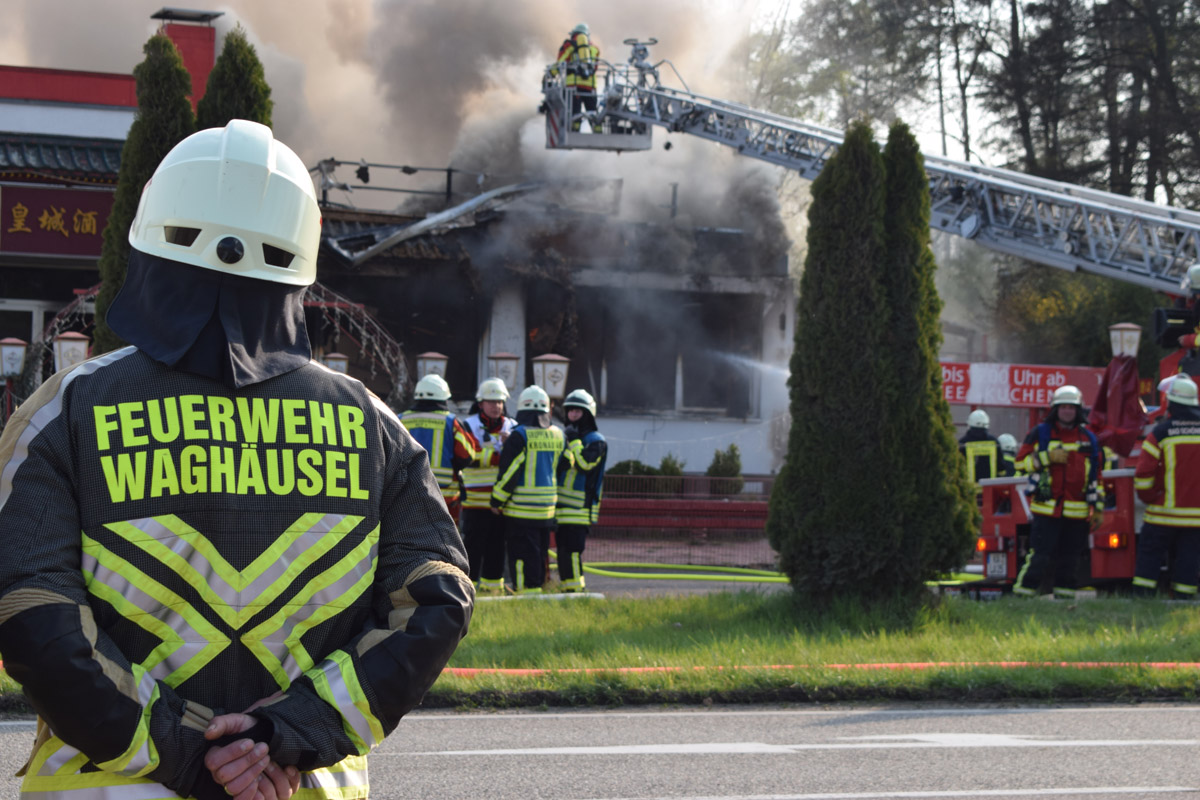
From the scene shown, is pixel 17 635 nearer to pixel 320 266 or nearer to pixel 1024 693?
pixel 1024 693

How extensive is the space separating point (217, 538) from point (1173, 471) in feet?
31.2

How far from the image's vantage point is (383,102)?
27594 millimetres

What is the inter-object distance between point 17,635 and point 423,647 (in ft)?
1.88

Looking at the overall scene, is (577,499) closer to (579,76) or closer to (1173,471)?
(1173,471)

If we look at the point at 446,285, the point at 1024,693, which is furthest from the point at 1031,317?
the point at 1024,693

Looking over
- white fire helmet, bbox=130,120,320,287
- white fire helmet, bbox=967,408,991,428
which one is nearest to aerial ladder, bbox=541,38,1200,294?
white fire helmet, bbox=967,408,991,428

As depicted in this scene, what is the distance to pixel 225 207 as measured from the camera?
6.36 feet

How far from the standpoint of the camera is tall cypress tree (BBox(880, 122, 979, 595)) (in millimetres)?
8242

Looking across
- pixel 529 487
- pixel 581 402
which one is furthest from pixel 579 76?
pixel 529 487

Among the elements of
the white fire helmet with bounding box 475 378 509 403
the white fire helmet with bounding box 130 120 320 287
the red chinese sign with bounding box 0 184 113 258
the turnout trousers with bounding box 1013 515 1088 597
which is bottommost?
the turnout trousers with bounding box 1013 515 1088 597

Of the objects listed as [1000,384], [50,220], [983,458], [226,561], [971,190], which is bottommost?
[226,561]

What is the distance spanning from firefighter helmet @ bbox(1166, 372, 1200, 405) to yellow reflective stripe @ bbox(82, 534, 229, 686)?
970 cm

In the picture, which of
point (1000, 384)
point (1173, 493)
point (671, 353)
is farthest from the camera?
point (671, 353)

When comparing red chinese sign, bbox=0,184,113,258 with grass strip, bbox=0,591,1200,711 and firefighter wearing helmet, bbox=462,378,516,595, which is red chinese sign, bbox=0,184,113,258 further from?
grass strip, bbox=0,591,1200,711
